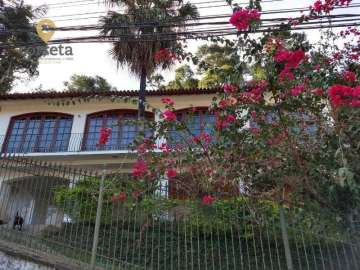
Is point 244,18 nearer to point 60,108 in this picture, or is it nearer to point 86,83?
point 60,108

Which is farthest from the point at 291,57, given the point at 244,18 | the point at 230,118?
the point at 230,118

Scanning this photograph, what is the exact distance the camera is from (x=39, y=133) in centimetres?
1844

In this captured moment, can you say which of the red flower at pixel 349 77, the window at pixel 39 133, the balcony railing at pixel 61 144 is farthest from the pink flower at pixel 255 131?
the window at pixel 39 133

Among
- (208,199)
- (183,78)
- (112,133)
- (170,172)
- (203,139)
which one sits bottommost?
(208,199)

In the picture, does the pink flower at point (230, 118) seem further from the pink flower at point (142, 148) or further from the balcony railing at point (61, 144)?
the balcony railing at point (61, 144)

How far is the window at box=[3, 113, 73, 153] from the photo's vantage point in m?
17.8

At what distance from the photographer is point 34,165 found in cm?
724

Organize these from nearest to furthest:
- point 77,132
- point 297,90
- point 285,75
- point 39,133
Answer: point 285,75
point 297,90
point 77,132
point 39,133

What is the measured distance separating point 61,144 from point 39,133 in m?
1.60

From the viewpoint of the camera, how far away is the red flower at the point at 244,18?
421cm

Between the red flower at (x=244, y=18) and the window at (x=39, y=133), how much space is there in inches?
584

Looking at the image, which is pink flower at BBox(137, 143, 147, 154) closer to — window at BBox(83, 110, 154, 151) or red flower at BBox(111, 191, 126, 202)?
red flower at BBox(111, 191, 126, 202)

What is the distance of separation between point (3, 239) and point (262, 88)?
5.36 m

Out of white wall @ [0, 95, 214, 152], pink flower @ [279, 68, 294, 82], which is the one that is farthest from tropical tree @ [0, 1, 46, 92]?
pink flower @ [279, 68, 294, 82]
